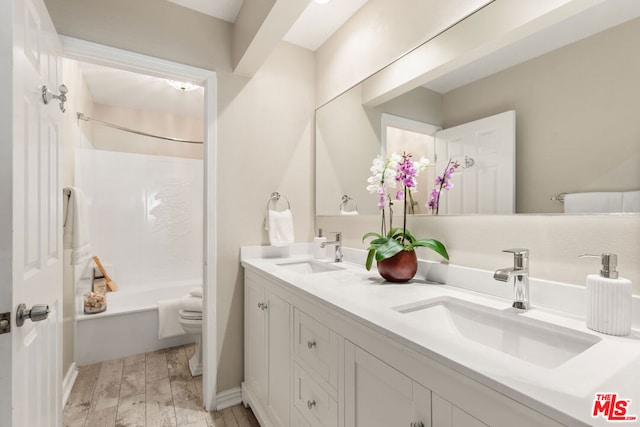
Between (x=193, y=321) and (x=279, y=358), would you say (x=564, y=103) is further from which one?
(x=193, y=321)

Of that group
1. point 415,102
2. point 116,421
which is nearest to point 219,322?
point 116,421

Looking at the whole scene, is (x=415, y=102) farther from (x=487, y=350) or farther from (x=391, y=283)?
(x=487, y=350)

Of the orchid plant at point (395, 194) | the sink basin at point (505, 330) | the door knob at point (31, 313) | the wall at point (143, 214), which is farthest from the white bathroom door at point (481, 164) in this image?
the wall at point (143, 214)

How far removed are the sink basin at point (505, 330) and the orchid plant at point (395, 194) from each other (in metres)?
0.26

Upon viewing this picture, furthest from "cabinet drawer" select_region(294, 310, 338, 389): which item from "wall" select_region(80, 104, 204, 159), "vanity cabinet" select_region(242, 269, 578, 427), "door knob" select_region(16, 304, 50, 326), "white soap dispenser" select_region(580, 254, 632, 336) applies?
"wall" select_region(80, 104, 204, 159)

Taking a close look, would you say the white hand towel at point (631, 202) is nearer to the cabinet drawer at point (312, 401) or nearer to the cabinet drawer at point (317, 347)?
the cabinet drawer at point (317, 347)

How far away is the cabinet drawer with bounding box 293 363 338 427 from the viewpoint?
1.02 metres

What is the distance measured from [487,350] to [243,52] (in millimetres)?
1773

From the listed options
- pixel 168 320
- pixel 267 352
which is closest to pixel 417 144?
pixel 267 352

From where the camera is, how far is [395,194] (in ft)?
5.02

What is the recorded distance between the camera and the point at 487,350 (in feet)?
2.07

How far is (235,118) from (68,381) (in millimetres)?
2025

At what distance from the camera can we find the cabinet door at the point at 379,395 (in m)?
0.69

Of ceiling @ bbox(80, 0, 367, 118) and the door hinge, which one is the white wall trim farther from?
the door hinge
